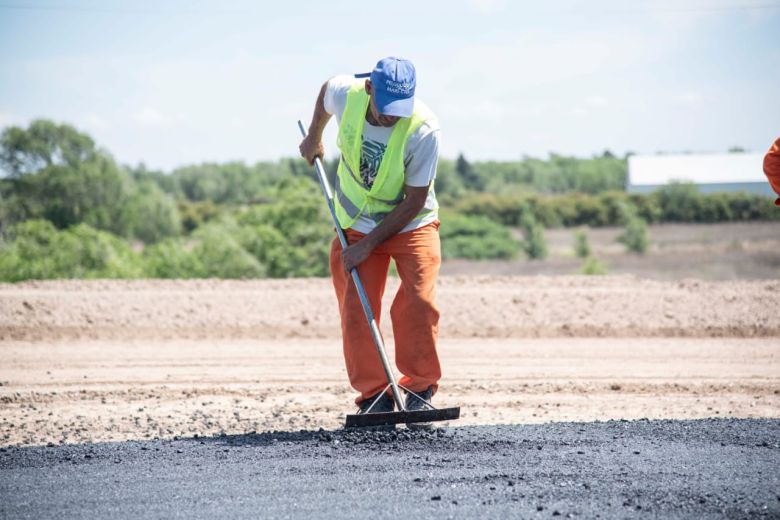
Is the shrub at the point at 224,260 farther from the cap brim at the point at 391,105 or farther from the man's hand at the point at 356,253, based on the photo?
the cap brim at the point at 391,105

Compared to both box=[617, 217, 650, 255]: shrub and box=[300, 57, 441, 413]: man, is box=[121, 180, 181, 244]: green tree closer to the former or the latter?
box=[617, 217, 650, 255]: shrub

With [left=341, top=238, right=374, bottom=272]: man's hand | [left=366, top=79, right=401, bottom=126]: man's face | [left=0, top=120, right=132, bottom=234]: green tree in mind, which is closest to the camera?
[left=366, top=79, right=401, bottom=126]: man's face

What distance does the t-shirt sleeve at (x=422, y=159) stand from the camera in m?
4.61

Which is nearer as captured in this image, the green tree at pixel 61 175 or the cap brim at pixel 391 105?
the cap brim at pixel 391 105

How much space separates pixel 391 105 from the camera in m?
4.46

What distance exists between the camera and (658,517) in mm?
3568

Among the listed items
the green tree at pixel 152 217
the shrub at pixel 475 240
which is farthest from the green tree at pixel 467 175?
the green tree at pixel 152 217

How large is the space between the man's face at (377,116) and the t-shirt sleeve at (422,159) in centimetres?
15

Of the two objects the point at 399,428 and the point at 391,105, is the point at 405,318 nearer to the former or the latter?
the point at 399,428

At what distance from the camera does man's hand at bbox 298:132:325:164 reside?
5289 millimetres

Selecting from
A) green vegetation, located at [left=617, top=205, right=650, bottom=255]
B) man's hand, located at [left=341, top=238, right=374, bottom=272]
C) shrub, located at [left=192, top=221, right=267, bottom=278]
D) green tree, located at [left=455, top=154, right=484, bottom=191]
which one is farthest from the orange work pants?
green tree, located at [left=455, top=154, right=484, bottom=191]

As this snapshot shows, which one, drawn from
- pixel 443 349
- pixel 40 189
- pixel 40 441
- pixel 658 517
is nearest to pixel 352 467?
pixel 658 517

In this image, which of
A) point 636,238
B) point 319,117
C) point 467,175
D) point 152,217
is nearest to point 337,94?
point 319,117

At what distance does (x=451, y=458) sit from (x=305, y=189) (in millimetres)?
18118
